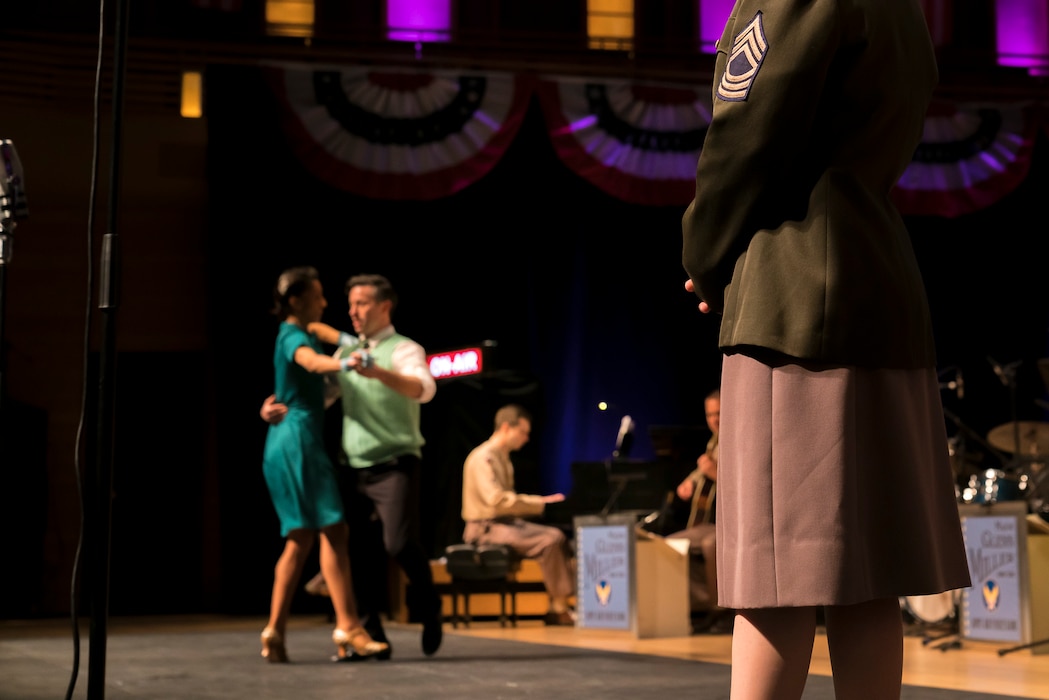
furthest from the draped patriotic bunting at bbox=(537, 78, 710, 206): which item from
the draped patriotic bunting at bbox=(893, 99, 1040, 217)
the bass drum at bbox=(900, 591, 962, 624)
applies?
the bass drum at bbox=(900, 591, 962, 624)

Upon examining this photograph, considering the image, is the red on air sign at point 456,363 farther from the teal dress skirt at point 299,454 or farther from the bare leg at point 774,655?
the bare leg at point 774,655

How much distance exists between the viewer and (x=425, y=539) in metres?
10.2

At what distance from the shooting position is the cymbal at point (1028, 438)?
8.48 metres

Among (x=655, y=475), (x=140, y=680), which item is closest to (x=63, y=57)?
(x=655, y=475)

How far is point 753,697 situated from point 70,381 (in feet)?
29.7

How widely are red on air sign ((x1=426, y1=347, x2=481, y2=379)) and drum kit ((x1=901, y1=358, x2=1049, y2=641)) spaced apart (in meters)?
3.32

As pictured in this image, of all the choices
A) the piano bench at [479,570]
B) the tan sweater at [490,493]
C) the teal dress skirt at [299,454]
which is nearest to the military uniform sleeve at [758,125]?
the teal dress skirt at [299,454]

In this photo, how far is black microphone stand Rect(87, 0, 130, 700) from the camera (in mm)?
2152

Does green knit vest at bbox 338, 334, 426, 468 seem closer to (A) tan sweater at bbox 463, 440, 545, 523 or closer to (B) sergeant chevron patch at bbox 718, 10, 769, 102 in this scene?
(A) tan sweater at bbox 463, 440, 545, 523

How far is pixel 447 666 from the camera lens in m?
5.06

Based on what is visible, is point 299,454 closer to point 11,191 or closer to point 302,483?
point 302,483

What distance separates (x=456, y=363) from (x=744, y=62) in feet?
26.2

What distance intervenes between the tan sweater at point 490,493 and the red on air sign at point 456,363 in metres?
1.02

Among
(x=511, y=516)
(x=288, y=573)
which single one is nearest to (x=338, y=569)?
(x=288, y=573)
